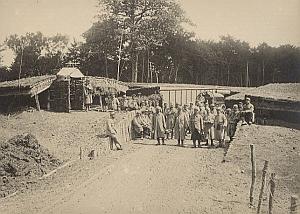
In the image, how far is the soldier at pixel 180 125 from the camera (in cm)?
882

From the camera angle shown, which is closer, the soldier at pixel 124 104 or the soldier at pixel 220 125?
the soldier at pixel 220 125

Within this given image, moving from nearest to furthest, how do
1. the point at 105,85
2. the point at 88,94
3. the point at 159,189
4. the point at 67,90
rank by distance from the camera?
1. the point at 159,189
2. the point at 67,90
3. the point at 88,94
4. the point at 105,85

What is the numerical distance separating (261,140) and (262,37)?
8.25ft

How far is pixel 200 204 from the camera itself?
5199mm

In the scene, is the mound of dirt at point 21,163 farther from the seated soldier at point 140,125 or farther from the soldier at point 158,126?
the seated soldier at point 140,125

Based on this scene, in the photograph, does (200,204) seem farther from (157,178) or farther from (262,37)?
(262,37)

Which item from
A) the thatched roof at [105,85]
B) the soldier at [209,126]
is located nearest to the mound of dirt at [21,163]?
the soldier at [209,126]

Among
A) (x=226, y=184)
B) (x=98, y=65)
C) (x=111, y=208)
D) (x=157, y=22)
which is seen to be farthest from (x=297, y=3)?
(x=98, y=65)

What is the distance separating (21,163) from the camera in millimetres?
6738

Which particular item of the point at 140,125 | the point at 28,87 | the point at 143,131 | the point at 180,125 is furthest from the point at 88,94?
the point at 180,125

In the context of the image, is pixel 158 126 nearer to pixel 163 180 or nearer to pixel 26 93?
pixel 163 180

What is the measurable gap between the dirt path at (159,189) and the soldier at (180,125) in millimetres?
1308

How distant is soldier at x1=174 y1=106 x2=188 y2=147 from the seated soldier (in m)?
1.14

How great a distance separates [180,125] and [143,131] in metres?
1.54
